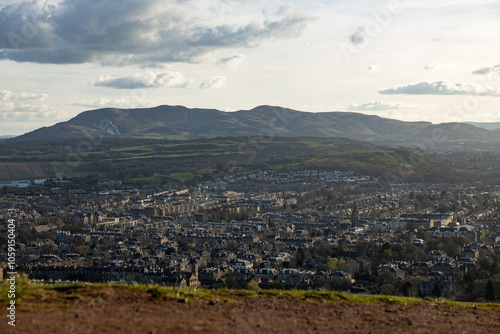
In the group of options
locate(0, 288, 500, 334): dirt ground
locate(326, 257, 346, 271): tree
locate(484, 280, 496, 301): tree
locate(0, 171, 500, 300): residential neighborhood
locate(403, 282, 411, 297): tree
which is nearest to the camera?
locate(0, 288, 500, 334): dirt ground

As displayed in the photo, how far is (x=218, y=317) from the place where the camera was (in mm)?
13516

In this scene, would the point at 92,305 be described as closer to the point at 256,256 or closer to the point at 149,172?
the point at 256,256

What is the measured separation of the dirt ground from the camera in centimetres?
1229

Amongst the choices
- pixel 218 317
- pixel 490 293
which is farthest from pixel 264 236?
pixel 218 317

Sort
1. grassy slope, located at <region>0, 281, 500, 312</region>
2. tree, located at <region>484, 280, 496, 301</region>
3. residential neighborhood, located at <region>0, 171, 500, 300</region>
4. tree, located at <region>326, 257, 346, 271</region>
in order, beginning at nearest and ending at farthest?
grassy slope, located at <region>0, 281, 500, 312</region>, tree, located at <region>484, 280, 496, 301</region>, residential neighborhood, located at <region>0, 171, 500, 300</region>, tree, located at <region>326, 257, 346, 271</region>

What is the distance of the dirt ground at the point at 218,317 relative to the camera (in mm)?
12289

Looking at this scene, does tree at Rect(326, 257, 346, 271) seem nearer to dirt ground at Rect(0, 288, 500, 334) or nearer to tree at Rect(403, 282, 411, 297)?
tree at Rect(403, 282, 411, 297)

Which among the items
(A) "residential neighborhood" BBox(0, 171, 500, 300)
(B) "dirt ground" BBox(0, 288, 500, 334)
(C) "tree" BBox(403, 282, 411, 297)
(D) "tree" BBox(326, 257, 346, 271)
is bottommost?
(A) "residential neighborhood" BBox(0, 171, 500, 300)

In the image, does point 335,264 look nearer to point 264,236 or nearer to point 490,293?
point 490,293

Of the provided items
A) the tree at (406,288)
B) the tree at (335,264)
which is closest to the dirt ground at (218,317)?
the tree at (406,288)

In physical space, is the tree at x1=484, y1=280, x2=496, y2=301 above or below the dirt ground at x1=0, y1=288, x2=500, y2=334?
below

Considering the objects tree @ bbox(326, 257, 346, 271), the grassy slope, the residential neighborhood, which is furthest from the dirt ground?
tree @ bbox(326, 257, 346, 271)

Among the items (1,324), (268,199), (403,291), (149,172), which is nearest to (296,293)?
(1,324)

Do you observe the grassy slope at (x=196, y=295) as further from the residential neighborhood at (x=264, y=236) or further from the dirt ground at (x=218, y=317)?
the residential neighborhood at (x=264, y=236)
